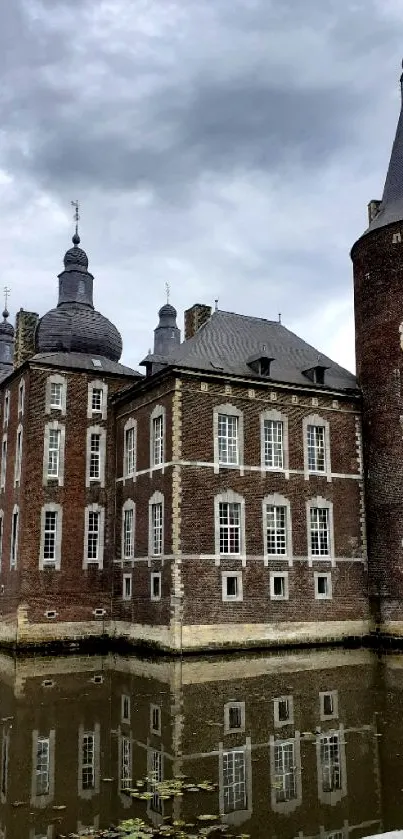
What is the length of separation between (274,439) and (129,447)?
588 cm

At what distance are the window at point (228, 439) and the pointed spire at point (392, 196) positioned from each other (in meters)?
10.3

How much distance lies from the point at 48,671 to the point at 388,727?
11775 millimetres

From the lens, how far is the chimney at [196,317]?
33.8m

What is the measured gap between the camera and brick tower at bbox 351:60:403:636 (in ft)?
94.1

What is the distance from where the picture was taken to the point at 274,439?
1123 inches

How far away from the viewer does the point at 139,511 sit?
28.5m

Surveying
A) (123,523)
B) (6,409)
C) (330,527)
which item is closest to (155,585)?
(123,523)

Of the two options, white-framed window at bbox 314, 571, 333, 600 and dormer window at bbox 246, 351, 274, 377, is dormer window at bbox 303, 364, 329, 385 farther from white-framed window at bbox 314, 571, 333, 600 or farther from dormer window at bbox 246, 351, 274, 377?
white-framed window at bbox 314, 571, 333, 600

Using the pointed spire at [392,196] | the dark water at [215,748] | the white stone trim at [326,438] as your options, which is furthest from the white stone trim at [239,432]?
the pointed spire at [392,196]

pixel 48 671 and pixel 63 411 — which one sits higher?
pixel 63 411

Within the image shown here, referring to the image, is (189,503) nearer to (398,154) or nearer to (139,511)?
(139,511)

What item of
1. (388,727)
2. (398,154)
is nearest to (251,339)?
(398,154)

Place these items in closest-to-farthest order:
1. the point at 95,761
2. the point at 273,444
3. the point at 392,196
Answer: the point at 95,761
the point at 273,444
the point at 392,196

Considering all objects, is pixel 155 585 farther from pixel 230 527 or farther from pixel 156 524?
pixel 230 527
